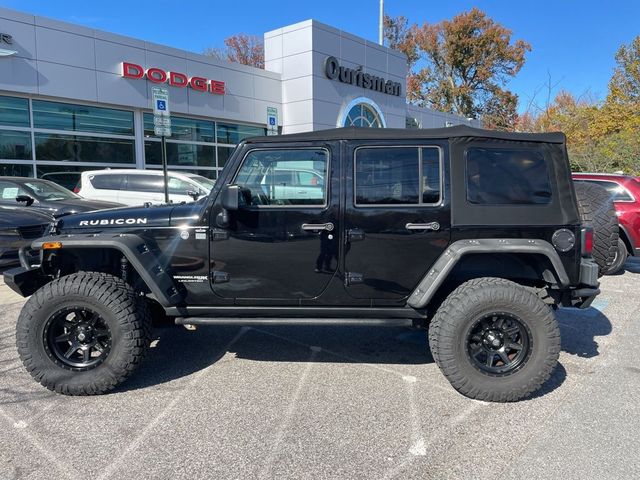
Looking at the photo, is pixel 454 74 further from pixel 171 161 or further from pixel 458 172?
pixel 458 172

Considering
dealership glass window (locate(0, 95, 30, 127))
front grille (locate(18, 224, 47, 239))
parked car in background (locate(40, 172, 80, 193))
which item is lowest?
front grille (locate(18, 224, 47, 239))

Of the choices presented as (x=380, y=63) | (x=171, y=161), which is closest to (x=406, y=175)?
(x=171, y=161)

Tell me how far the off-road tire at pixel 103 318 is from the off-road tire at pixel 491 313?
2231 millimetres

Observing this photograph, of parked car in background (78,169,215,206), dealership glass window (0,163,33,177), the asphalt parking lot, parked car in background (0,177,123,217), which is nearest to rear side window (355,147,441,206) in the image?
the asphalt parking lot

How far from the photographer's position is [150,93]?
1447cm

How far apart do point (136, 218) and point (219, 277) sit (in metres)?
0.82

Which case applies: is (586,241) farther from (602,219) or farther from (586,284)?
(602,219)

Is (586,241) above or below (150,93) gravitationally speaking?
below

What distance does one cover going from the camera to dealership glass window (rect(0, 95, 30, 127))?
12.1m

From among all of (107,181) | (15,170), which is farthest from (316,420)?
(15,170)

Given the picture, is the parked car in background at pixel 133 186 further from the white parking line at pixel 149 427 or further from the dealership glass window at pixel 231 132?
the white parking line at pixel 149 427

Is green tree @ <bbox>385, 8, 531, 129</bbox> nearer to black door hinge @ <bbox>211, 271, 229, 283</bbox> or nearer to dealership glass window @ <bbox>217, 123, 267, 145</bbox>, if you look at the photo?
dealership glass window @ <bbox>217, 123, 267, 145</bbox>

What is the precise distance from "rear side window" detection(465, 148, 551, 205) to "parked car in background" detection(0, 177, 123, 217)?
6.54m

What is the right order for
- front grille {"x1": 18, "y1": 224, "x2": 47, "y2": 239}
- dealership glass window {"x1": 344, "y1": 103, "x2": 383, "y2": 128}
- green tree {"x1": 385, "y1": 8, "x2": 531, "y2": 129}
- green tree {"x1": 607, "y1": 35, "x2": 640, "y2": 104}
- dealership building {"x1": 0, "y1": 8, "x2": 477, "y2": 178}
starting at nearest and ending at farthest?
front grille {"x1": 18, "y1": 224, "x2": 47, "y2": 239}, dealership building {"x1": 0, "y1": 8, "x2": 477, "y2": 178}, dealership glass window {"x1": 344, "y1": 103, "x2": 383, "y2": 128}, green tree {"x1": 607, "y1": 35, "x2": 640, "y2": 104}, green tree {"x1": 385, "y1": 8, "x2": 531, "y2": 129}
